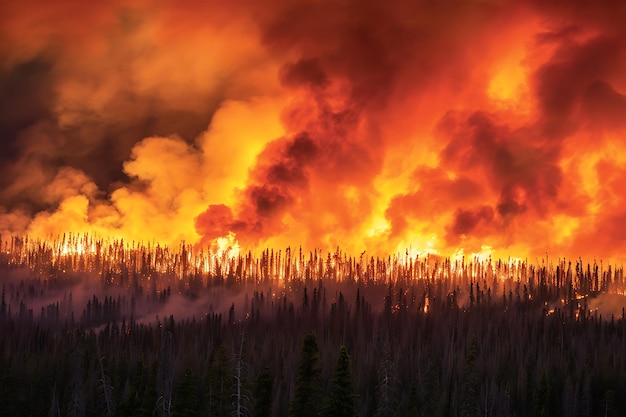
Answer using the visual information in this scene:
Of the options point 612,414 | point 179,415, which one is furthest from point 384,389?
point 612,414

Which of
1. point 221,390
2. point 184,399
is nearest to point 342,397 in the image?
point 184,399

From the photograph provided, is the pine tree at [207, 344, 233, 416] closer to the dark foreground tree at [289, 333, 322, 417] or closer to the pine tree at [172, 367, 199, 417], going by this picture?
the pine tree at [172, 367, 199, 417]

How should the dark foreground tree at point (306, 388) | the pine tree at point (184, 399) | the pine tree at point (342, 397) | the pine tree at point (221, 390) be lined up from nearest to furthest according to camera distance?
the pine tree at point (342, 397) < the dark foreground tree at point (306, 388) < the pine tree at point (184, 399) < the pine tree at point (221, 390)

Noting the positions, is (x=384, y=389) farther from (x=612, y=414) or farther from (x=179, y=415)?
(x=612, y=414)

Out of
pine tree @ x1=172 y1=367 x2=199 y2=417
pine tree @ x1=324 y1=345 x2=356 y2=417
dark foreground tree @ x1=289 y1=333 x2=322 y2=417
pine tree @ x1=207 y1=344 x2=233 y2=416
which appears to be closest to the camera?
pine tree @ x1=324 y1=345 x2=356 y2=417

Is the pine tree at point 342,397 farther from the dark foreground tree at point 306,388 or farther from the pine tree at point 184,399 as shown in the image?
the pine tree at point 184,399

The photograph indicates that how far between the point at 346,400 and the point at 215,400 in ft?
198

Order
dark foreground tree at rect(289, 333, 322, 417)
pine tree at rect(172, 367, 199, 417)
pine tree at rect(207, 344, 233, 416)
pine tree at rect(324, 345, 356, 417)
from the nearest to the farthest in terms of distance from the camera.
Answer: pine tree at rect(324, 345, 356, 417) < dark foreground tree at rect(289, 333, 322, 417) < pine tree at rect(172, 367, 199, 417) < pine tree at rect(207, 344, 233, 416)

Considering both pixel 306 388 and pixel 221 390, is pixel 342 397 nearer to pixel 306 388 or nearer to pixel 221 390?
pixel 306 388

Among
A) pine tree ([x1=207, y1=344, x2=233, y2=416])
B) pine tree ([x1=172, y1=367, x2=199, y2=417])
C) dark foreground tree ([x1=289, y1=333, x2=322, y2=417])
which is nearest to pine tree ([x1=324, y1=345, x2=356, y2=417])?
dark foreground tree ([x1=289, y1=333, x2=322, y2=417])

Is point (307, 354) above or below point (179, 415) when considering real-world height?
above

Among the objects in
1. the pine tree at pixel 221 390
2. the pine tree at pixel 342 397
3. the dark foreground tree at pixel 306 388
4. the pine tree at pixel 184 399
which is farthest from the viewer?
the pine tree at pixel 221 390

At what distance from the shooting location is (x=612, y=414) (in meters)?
200

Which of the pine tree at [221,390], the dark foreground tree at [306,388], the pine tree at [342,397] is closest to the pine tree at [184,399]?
the pine tree at [221,390]
